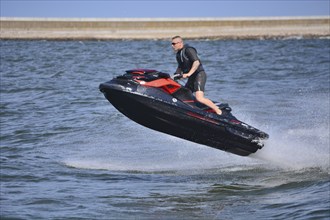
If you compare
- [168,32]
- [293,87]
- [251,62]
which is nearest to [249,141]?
[293,87]

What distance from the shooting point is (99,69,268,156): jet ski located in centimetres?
1099

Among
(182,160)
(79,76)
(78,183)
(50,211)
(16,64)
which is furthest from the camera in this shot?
(16,64)

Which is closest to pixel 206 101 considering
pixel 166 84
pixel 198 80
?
pixel 198 80

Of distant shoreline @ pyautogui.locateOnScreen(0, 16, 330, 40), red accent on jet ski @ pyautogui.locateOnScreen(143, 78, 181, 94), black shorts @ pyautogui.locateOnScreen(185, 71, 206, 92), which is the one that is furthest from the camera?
distant shoreline @ pyautogui.locateOnScreen(0, 16, 330, 40)

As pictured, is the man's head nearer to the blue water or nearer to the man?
the man

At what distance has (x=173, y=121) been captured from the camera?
11.4 metres

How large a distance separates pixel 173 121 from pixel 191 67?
34.3 inches

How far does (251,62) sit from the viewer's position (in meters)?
39.7

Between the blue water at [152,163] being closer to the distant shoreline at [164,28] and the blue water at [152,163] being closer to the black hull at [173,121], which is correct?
the black hull at [173,121]

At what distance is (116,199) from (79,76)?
23157mm

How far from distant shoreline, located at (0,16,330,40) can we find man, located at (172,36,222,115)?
71317 millimetres

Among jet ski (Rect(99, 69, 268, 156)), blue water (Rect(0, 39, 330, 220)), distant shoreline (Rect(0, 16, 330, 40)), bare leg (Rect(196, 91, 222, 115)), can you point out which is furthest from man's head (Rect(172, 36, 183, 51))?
distant shoreline (Rect(0, 16, 330, 40))

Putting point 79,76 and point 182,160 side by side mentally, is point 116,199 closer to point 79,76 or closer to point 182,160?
point 182,160

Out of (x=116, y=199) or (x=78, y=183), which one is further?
(x=78, y=183)
